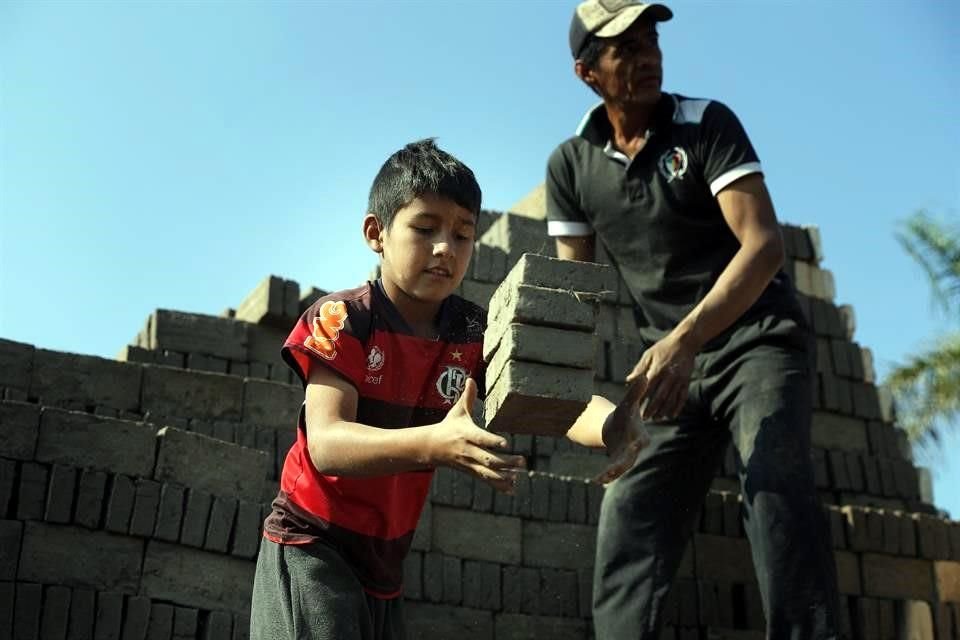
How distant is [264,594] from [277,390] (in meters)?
2.76

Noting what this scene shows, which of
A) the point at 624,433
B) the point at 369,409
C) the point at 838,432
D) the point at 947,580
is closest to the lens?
the point at 369,409

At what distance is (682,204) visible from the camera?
190 inches

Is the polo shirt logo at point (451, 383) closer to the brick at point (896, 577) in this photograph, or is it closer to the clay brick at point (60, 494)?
the clay brick at point (60, 494)

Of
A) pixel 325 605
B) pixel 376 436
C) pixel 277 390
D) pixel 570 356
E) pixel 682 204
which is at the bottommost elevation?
pixel 325 605

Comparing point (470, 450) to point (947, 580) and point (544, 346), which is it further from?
point (947, 580)

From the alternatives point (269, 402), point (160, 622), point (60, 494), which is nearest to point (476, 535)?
point (269, 402)

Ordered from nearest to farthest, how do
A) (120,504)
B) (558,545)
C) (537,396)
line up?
1. (537,396)
2. (120,504)
3. (558,545)

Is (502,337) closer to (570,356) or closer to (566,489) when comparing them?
(570,356)

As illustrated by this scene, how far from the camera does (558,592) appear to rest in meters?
5.39

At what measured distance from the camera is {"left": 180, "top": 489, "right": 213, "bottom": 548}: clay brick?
187 inches

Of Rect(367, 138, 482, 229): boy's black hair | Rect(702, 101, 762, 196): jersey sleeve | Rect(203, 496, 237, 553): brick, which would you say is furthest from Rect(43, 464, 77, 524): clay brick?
Rect(702, 101, 762, 196): jersey sleeve

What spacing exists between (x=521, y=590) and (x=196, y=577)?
139 centimetres

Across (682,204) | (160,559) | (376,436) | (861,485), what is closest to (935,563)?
(861,485)

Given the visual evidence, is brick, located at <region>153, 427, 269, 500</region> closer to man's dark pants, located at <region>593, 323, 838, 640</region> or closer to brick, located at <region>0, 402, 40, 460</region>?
brick, located at <region>0, 402, 40, 460</region>
